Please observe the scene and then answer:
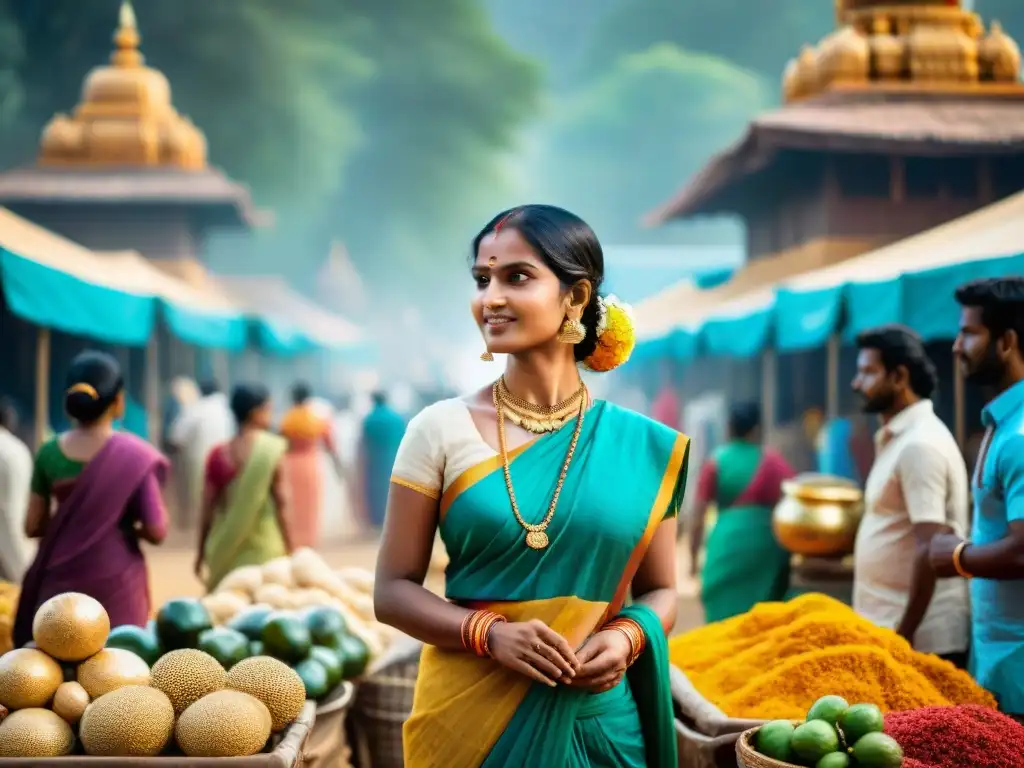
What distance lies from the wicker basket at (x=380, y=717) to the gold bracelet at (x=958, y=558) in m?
2.18

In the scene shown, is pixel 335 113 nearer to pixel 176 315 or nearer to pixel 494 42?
pixel 494 42

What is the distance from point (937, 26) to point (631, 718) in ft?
51.6

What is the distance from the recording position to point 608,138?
76.4 m

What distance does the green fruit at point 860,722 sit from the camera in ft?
9.29

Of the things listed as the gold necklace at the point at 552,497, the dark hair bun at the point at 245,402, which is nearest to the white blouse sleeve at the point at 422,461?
the gold necklace at the point at 552,497

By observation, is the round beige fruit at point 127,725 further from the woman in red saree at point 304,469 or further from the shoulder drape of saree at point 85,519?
the woman in red saree at point 304,469

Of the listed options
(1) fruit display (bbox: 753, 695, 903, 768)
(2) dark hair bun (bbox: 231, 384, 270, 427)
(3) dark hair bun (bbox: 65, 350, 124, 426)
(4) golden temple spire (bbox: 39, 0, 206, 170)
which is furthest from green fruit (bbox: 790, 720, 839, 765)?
(4) golden temple spire (bbox: 39, 0, 206, 170)

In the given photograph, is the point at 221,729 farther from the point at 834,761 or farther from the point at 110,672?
the point at 834,761

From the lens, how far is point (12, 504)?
Answer: 326 inches

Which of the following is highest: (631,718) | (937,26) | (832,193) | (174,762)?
(937,26)

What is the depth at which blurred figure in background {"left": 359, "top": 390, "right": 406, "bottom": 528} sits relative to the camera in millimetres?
14562

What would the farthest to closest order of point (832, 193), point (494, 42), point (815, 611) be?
1. point (494, 42)
2. point (832, 193)
3. point (815, 611)

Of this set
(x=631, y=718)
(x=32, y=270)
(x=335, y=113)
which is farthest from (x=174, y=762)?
(x=335, y=113)

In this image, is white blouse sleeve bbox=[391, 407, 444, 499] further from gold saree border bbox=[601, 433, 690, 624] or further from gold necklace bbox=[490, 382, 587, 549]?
A: gold saree border bbox=[601, 433, 690, 624]
